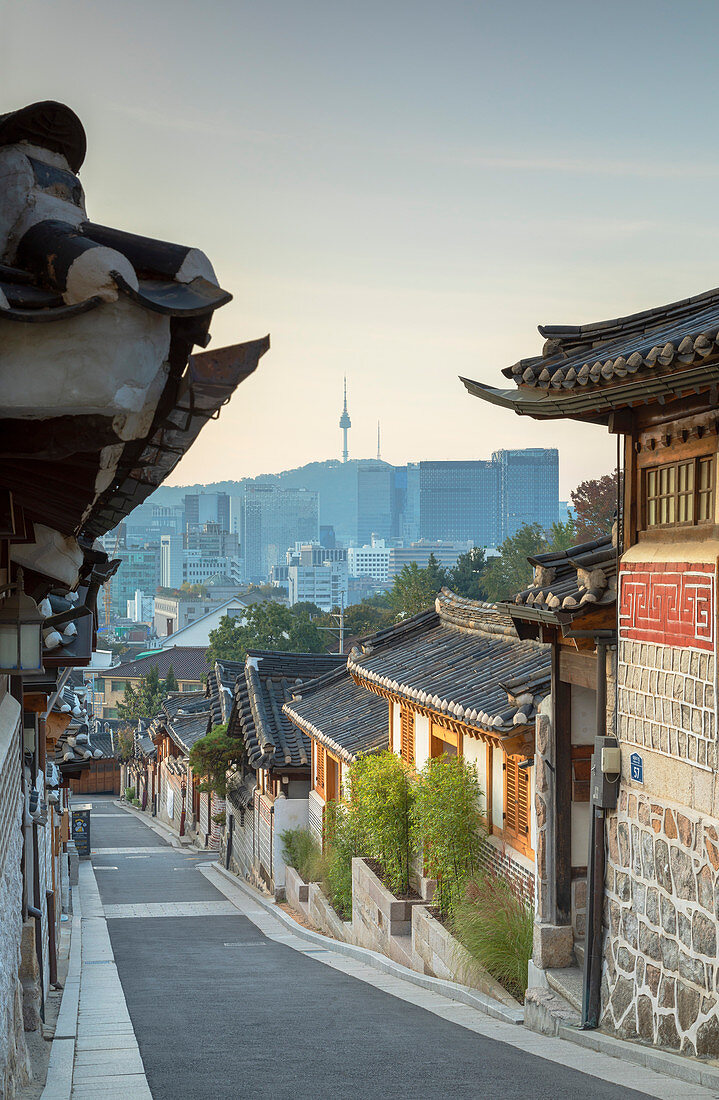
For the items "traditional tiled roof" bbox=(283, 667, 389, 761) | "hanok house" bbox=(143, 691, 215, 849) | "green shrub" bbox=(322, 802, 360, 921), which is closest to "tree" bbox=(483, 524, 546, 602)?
"hanok house" bbox=(143, 691, 215, 849)

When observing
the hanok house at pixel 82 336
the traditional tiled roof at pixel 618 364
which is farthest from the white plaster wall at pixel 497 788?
the hanok house at pixel 82 336

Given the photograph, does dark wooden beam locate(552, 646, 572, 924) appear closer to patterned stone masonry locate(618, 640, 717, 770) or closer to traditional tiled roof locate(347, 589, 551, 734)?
traditional tiled roof locate(347, 589, 551, 734)

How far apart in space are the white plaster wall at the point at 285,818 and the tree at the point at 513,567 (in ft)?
134

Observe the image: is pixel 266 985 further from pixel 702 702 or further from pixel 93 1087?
→ pixel 702 702

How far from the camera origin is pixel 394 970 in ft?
50.6

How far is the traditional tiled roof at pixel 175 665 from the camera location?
88375 mm

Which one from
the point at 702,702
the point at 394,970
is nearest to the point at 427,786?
the point at 394,970

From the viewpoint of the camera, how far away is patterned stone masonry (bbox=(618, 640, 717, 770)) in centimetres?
842

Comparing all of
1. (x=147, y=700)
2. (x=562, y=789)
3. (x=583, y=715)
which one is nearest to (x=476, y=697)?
(x=583, y=715)

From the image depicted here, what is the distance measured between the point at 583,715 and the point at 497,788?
3.16m

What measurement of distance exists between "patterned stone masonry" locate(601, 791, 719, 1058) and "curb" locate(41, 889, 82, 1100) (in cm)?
470

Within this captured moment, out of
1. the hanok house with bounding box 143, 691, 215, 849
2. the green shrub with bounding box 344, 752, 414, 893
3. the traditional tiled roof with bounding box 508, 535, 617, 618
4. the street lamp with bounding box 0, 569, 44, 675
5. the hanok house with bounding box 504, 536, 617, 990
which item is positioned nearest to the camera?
the street lamp with bounding box 0, 569, 44, 675

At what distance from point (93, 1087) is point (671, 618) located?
5785mm

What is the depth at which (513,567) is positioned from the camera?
69.9 metres
